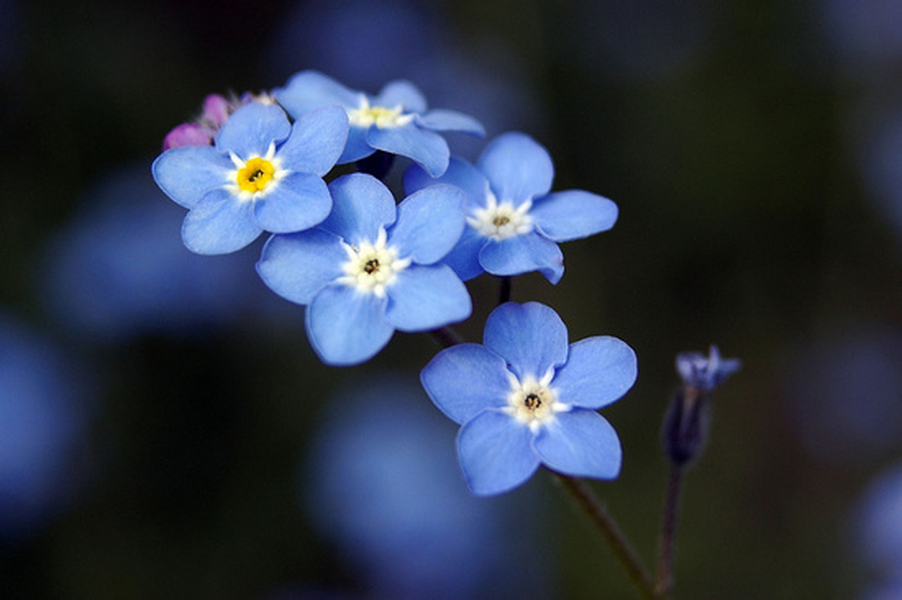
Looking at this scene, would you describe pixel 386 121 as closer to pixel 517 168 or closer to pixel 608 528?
pixel 517 168

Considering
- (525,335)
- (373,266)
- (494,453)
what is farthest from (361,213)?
(494,453)

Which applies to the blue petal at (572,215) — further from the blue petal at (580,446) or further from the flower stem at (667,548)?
the flower stem at (667,548)

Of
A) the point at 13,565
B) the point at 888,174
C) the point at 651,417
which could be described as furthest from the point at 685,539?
the point at 13,565

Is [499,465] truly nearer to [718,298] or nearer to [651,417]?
[651,417]

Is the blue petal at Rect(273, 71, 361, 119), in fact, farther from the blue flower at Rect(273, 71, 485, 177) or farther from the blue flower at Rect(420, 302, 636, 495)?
the blue flower at Rect(420, 302, 636, 495)

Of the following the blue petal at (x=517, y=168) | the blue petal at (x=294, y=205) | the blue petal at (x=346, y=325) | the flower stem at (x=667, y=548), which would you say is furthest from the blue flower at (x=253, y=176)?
the flower stem at (x=667, y=548)
